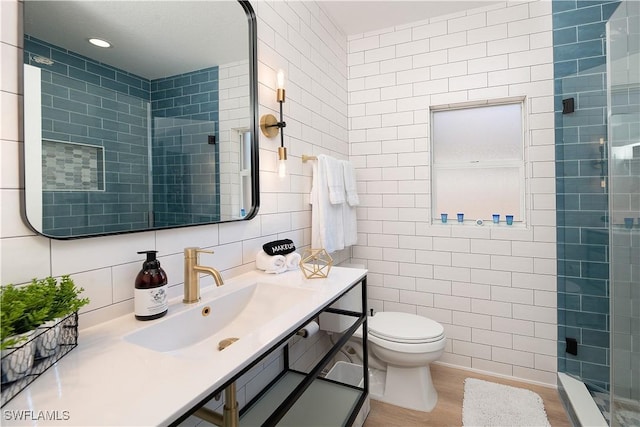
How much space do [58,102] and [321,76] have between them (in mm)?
1687

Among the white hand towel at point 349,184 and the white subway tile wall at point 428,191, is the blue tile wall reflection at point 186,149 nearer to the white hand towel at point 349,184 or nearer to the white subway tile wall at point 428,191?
the white hand towel at point 349,184

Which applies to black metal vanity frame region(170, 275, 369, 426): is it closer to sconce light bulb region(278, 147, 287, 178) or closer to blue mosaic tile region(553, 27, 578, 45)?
sconce light bulb region(278, 147, 287, 178)

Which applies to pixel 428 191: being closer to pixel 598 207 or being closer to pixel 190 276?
pixel 598 207

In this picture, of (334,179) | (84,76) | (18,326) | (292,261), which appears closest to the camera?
(18,326)

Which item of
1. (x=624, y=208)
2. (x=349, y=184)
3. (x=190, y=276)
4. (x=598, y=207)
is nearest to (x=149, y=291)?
(x=190, y=276)

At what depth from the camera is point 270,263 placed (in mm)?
1483

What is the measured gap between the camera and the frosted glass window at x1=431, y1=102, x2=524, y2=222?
231 cm

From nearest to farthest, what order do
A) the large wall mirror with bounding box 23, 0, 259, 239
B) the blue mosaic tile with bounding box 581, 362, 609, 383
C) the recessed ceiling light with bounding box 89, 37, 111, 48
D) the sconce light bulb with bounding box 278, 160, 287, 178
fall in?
1. the large wall mirror with bounding box 23, 0, 259, 239
2. the recessed ceiling light with bounding box 89, 37, 111, 48
3. the sconce light bulb with bounding box 278, 160, 287, 178
4. the blue mosaic tile with bounding box 581, 362, 609, 383

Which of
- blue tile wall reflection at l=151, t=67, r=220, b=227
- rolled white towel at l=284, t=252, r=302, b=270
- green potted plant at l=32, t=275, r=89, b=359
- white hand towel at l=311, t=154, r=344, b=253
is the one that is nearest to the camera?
green potted plant at l=32, t=275, r=89, b=359

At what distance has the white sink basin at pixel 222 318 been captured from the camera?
3.06ft

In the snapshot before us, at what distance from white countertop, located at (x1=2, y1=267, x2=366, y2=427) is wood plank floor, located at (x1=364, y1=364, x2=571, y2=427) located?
1322mm

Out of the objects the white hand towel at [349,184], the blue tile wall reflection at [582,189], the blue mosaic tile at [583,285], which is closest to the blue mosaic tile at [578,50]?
the blue tile wall reflection at [582,189]

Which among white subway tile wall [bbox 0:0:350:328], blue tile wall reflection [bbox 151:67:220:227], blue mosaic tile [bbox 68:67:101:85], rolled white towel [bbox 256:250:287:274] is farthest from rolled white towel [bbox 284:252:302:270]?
blue mosaic tile [bbox 68:67:101:85]

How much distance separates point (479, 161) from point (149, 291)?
2.37 meters
